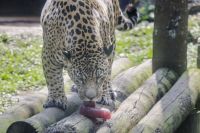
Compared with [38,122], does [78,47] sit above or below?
above

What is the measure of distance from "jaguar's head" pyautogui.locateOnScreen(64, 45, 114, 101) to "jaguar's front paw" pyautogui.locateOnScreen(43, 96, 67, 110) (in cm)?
70

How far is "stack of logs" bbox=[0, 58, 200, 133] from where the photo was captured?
6180 mm

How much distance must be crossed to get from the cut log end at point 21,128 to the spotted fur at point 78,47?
67 cm

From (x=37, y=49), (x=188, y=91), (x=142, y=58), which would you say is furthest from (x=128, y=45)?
(x=188, y=91)

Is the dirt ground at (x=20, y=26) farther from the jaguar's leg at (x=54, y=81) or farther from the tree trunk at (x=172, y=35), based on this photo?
the jaguar's leg at (x=54, y=81)

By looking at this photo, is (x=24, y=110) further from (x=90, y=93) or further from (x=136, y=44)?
(x=136, y=44)

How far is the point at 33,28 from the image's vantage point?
15180 millimetres

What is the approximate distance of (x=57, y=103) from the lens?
698cm

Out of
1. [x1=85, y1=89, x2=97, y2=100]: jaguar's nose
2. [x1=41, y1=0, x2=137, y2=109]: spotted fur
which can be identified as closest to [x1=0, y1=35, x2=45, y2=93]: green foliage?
[x1=41, y1=0, x2=137, y2=109]: spotted fur

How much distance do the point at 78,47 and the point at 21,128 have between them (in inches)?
44.1

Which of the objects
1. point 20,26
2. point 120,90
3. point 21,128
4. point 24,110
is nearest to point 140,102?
point 120,90

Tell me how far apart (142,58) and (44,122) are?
5684 mm

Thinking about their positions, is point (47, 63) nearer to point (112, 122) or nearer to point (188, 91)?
point (112, 122)

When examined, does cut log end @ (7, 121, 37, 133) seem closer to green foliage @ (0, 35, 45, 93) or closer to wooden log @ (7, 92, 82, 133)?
wooden log @ (7, 92, 82, 133)
